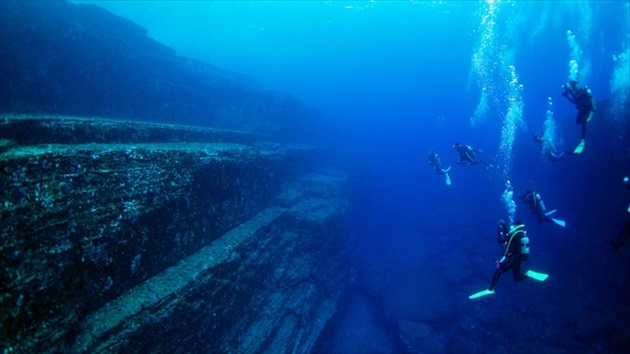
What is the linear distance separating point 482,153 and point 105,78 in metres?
26.5

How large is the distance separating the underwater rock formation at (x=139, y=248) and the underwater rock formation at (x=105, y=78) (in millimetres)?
8097

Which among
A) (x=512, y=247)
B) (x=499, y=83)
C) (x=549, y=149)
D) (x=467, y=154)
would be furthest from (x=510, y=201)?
(x=499, y=83)

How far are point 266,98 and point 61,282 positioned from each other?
20935 mm

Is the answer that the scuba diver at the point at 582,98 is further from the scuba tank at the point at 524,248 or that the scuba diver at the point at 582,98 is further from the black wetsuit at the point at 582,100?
the scuba tank at the point at 524,248

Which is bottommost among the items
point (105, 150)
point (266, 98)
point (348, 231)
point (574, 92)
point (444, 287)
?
point (444, 287)

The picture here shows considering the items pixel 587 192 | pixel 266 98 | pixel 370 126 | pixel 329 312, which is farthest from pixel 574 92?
pixel 370 126

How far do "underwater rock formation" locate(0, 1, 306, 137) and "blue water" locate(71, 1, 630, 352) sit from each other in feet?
40.2

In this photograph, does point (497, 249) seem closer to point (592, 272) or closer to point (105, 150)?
point (592, 272)

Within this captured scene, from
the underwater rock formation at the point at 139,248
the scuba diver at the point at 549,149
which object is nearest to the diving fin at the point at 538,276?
the scuba diver at the point at 549,149

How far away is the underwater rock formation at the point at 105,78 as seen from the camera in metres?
13.0

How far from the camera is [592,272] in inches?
536

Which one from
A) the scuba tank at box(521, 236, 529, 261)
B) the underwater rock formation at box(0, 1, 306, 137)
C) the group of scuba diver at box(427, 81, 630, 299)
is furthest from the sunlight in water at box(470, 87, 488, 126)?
the scuba tank at box(521, 236, 529, 261)

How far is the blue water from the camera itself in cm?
1341

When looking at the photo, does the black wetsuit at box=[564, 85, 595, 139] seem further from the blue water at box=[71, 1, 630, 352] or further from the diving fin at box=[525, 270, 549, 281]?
the blue water at box=[71, 1, 630, 352]
